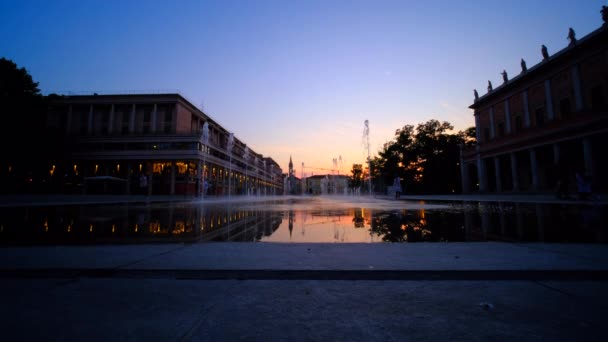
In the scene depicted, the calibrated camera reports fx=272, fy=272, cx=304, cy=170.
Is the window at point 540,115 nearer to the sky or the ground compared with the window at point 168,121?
nearer to the ground

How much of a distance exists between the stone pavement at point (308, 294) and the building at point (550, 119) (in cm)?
2921

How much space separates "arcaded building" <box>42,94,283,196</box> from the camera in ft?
175

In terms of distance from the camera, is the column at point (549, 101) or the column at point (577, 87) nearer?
the column at point (577, 87)

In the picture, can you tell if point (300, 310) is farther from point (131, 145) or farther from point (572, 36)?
point (131, 145)

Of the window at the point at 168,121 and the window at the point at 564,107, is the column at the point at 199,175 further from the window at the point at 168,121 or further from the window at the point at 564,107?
the window at the point at 564,107

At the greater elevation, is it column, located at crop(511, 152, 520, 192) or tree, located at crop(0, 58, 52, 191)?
tree, located at crop(0, 58, 52, 191)

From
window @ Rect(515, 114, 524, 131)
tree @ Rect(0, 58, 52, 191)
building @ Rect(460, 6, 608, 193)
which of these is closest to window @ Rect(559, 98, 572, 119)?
building @ Rect(460, 6, 608, 193)

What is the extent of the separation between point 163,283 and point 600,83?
42715 millimetres

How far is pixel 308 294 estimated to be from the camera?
95.5 inches

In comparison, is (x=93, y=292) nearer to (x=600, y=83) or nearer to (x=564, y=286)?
(x=564, y=286)

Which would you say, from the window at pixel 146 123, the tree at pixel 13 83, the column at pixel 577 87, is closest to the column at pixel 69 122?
the window at pixel 146 123

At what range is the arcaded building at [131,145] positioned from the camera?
2100 inches

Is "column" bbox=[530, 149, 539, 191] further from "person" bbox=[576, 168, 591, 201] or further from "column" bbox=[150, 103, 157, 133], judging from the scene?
"column" bbox=[150, 103, 157, 133]

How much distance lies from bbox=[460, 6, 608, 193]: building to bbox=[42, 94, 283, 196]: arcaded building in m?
46.0
